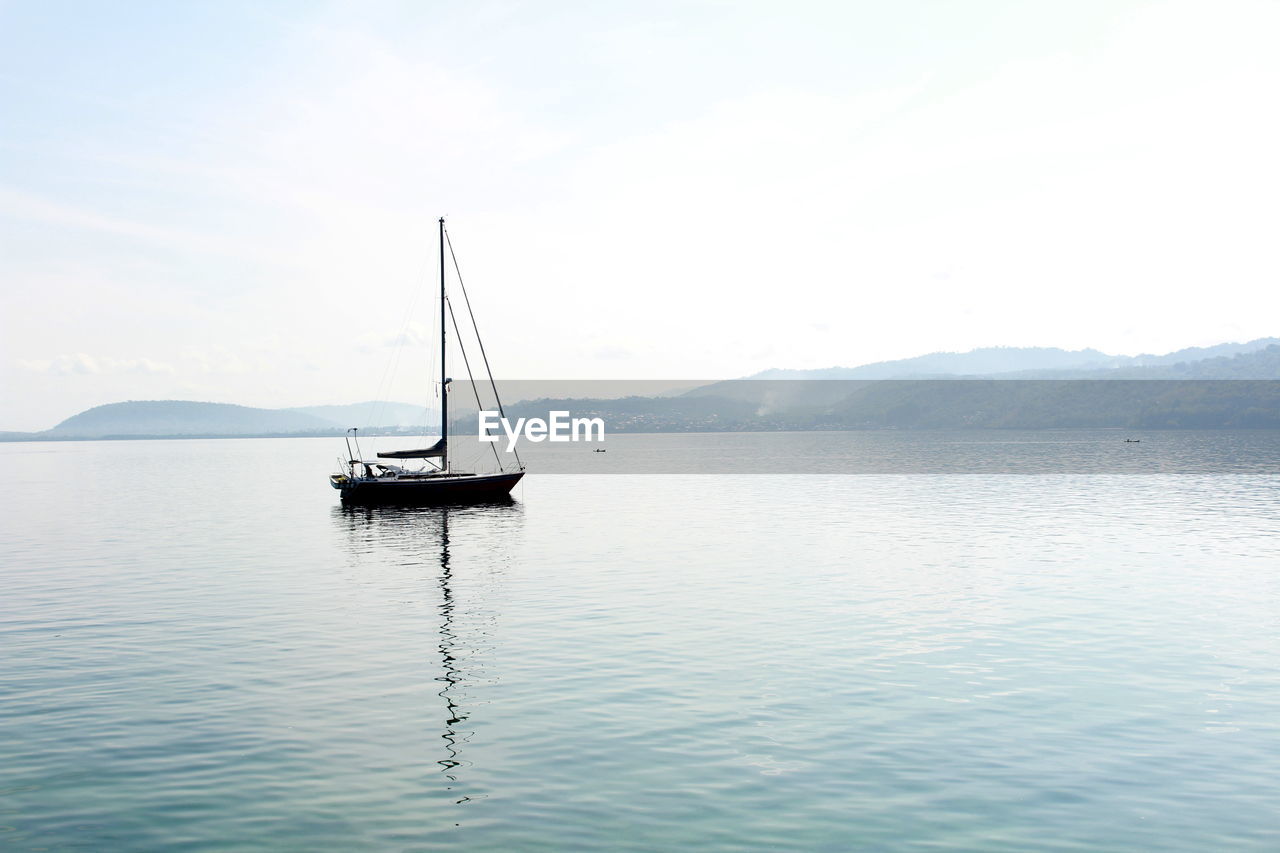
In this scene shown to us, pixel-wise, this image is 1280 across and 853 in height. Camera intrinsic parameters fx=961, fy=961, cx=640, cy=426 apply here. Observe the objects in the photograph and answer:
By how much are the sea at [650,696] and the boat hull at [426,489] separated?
30131mm

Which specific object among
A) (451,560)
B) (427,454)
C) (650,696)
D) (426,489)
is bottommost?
(451,560)

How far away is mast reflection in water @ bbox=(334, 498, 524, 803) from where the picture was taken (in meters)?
24.0

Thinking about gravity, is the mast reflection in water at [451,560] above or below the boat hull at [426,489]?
below

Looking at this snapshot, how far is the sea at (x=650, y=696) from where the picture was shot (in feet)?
54.6

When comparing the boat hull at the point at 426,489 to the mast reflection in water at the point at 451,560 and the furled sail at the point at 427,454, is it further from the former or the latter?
the furled sail at the point at 427,454

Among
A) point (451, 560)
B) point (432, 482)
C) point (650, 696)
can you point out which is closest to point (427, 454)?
point (432, 482)

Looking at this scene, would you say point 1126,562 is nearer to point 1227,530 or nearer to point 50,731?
point 1227,530

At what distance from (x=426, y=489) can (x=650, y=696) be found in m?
70.2

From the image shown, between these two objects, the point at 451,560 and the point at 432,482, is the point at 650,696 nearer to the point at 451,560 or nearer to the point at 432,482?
the point at 451,560

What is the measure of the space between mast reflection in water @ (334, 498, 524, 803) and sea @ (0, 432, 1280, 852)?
25cm

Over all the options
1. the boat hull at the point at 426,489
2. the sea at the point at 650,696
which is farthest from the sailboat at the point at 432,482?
the sea at the point at 650,696

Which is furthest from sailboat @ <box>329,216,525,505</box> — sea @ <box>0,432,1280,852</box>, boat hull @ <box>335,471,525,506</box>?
sea @ <box>0,432,1280,852</box>

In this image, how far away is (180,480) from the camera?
522 feet

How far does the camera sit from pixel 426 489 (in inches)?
3617
